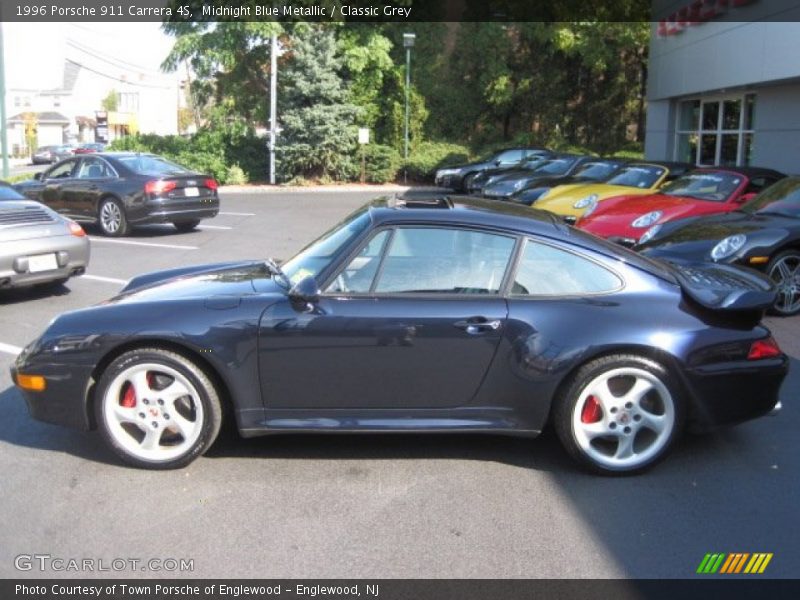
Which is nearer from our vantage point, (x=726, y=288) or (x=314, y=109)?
(x=726, y=288)

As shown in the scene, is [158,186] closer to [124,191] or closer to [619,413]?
[124,191]

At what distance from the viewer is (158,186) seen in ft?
46.1

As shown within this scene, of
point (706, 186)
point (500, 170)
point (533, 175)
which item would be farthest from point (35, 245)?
point (500, 170)

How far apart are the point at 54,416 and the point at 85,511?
0.66m

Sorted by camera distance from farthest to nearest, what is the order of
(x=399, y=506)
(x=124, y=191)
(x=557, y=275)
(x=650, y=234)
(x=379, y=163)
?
(x=379, y=163)
(x=124, y=191)
(x=650, y=234)
(x=557, y=275)
(x=399, y=506)

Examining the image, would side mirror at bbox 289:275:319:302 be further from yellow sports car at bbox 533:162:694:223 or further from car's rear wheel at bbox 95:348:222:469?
yellow sports car at bbox 533:162:694:223

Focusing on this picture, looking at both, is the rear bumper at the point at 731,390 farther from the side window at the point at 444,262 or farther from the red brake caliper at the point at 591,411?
the side window at the point at 444,262

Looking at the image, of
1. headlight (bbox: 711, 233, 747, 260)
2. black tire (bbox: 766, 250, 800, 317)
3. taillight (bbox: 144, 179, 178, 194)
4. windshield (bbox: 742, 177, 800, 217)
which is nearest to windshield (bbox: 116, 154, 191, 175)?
taillight (bbox: 144, 179, 178, 194)

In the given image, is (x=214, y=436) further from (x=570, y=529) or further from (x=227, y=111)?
(x=227, y=111)

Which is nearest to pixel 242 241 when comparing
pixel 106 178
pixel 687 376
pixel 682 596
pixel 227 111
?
pixel 106 178

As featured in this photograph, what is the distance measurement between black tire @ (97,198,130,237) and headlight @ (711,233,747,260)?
32.5 ft

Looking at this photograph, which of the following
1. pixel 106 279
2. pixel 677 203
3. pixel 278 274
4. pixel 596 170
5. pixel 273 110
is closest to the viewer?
pixel 278 274

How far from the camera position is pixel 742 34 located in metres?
18.4

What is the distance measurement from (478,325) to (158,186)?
11072mm
